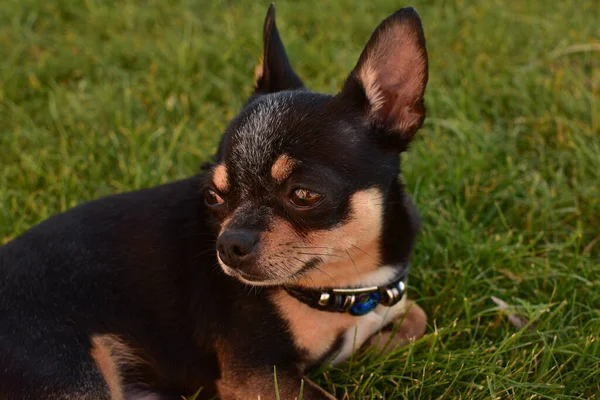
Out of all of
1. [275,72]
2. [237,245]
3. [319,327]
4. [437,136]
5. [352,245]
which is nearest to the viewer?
[237,245]

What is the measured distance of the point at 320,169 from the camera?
2721 millimetres

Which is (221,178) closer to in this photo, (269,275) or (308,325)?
(269,275)

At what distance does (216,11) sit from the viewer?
22.4 feet

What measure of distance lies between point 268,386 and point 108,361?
69cm

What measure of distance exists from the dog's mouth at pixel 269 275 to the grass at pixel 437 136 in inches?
26.0

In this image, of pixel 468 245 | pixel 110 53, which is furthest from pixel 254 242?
pixel 110 53

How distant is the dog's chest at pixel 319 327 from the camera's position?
300 centimetres

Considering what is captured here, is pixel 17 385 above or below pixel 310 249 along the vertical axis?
below

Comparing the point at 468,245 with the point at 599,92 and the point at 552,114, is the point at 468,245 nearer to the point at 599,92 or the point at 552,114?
the point at 552,114

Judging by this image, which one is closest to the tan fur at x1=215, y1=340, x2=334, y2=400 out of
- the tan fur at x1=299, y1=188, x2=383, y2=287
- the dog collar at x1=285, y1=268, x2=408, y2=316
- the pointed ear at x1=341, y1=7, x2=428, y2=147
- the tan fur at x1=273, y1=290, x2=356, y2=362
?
the tan fur at x1=273, y1=290, x2=356, y2=362

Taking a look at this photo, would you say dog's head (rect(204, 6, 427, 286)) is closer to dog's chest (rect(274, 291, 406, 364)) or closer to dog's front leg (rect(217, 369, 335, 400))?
dog's chest (rect(274, 291, 406, 364))

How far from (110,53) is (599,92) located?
398 cm

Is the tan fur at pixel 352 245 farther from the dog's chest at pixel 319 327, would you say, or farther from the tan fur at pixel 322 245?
the dog's chest at pixel 319 327

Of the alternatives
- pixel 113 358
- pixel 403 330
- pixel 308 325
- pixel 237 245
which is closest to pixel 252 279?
pixel 237 245
